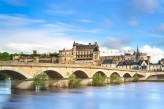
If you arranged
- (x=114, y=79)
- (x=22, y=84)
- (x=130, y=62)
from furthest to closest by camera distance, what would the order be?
(x=130, y=62) → (x=114, y=79) → (x=22, y=84)

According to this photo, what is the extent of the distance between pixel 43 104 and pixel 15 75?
1980 centimetres

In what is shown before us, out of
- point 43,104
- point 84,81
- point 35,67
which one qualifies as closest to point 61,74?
point 35,67

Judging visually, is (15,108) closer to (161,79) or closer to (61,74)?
(61,74)

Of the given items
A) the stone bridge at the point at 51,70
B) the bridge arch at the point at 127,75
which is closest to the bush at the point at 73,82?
the stone bridge at the point at 51,70

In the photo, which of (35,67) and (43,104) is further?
(35,67)

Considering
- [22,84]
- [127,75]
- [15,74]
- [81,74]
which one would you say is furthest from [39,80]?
[127,75]

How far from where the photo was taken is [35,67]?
63.1m

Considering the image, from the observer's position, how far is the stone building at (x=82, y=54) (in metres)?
177

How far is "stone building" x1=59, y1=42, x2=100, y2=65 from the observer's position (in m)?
177

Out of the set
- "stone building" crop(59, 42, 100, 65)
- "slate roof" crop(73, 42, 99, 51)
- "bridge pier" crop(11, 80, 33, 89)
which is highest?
"slate roof" crop(73, 42, 99, 51)

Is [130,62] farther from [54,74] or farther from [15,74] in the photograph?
[15,74]

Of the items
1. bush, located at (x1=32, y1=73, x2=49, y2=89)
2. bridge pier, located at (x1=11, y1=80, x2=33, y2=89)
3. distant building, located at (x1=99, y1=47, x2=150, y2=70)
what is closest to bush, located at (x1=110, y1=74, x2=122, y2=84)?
bush, located at (x1=32, y1=73, x2=49, y2=89)

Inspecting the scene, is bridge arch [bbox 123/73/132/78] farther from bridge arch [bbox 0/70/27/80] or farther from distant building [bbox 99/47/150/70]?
bridge arch [bbox 0/70/27/80]

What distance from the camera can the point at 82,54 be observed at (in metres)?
183
